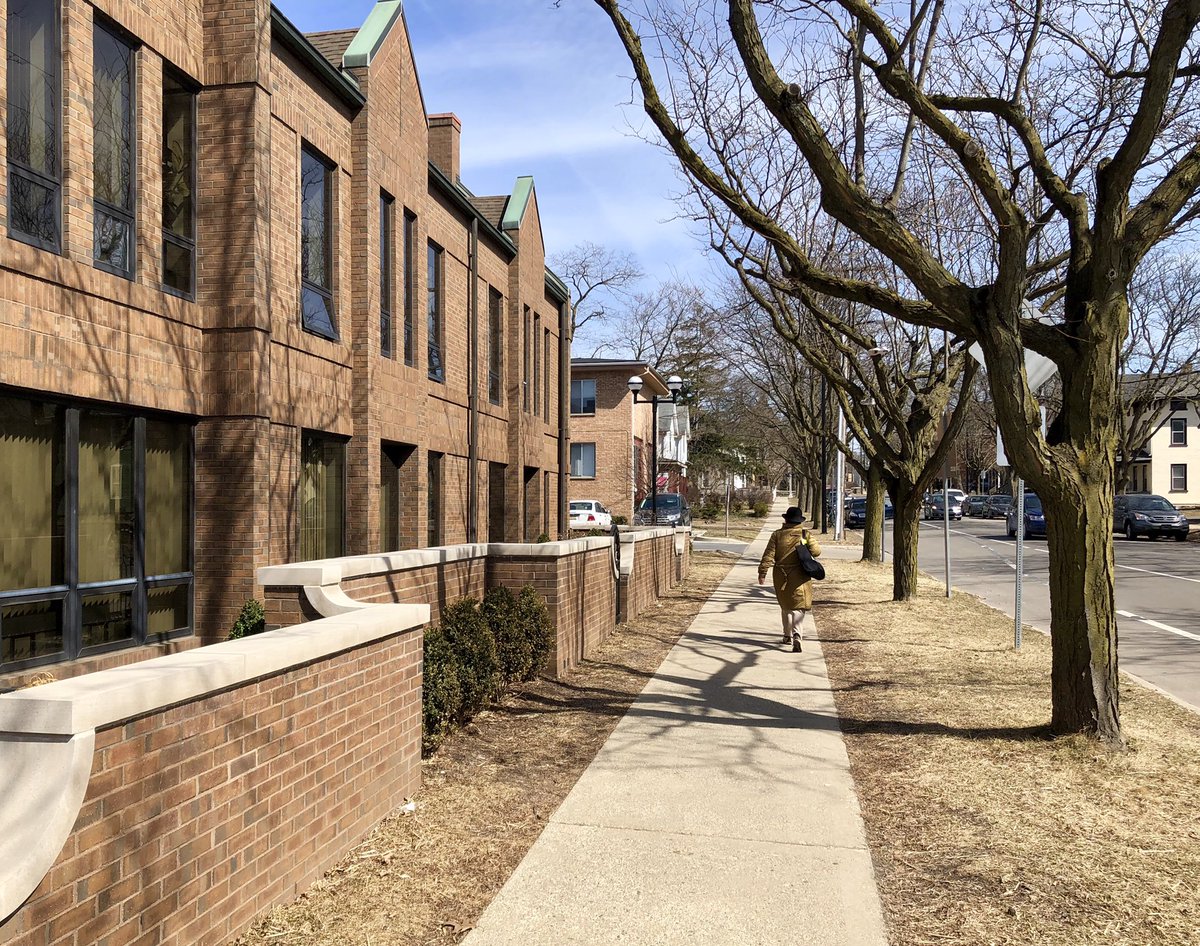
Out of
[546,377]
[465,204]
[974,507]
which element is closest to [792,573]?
[465,204]

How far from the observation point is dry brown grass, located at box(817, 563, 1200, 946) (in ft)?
14.2

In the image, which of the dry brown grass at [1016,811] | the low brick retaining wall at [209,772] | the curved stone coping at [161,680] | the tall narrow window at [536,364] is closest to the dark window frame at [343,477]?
the low brick retaining wall at [209,772]

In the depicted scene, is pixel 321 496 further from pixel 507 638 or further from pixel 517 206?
pixel 517 206

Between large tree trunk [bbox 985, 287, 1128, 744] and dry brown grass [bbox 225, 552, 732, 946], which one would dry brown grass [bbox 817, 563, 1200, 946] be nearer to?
large tree trunk [bbox 985, 287, 1128, 744]

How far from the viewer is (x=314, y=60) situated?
11.8 m

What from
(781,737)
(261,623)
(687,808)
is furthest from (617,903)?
(261,623)

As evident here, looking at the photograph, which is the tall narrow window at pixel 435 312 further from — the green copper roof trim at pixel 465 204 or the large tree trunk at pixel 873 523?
the large tree trunk at pixel 873 523

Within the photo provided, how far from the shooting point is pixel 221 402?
10.2 m

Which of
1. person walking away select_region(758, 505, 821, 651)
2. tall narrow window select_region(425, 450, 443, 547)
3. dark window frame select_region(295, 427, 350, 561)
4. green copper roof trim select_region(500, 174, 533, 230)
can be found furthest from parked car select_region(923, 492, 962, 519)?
dark window frame select_region(295, 427, 350, 561)

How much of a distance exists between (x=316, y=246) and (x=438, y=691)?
761 cm

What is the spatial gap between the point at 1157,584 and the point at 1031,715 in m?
15.0

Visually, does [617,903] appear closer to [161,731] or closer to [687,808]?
[687,808]

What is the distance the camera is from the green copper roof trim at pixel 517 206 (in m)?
21.4

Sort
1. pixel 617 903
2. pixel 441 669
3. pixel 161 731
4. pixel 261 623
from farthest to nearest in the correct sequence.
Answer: pixel 261 623 → pixel 441 669 → pixel 617 903 → pixel 161 731
